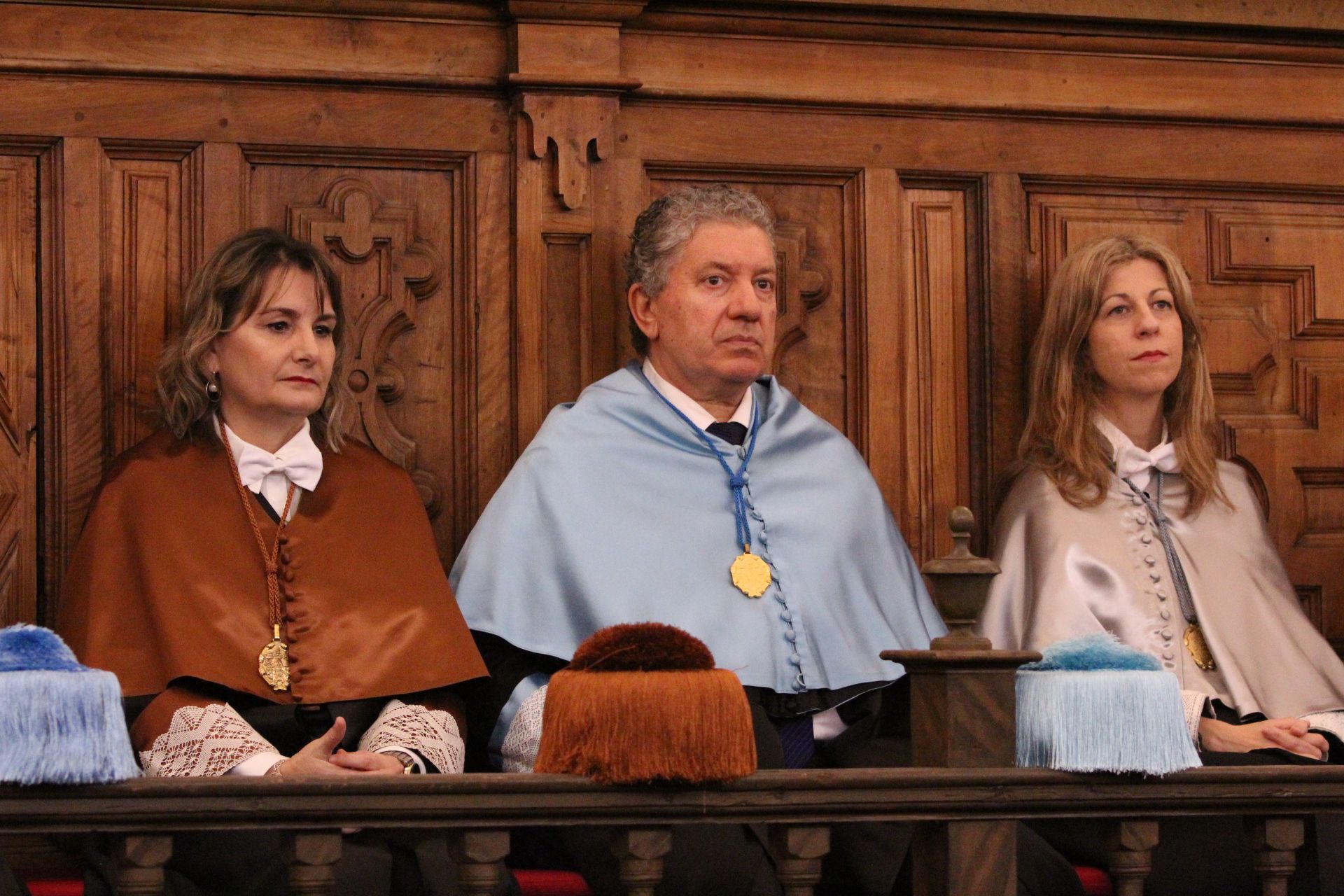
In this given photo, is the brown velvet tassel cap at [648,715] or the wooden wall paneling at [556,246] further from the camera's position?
the wooden wall paneling at [556,246]

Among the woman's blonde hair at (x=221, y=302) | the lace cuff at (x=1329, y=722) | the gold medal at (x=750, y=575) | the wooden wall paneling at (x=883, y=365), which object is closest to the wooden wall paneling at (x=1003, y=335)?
the wooden wall paneling at (x=883, y=365)

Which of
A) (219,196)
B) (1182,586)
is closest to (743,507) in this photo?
(1182,586)

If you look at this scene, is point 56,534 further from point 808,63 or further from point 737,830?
point 808,63

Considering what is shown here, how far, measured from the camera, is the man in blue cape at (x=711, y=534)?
377cm

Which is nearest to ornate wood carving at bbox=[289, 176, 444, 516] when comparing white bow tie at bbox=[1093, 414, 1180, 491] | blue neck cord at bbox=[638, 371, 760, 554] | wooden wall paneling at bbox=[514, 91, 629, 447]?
wooden wall paneling at bbox=[514, 91, 629, 447]

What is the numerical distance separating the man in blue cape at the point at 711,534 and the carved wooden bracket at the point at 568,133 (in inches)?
7.9

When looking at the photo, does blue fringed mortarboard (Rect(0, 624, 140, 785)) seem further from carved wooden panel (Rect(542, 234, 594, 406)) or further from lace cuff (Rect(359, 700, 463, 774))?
carved wooden panel (Rect(542, 234, 594, 406))

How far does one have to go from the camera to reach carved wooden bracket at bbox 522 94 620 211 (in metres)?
4.24

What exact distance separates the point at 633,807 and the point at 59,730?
874mm

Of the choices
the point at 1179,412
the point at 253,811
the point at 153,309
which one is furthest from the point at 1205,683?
the point at 153,309

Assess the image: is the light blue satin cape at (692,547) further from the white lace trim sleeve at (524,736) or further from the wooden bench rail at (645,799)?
the wooden bench rail at (645,799)

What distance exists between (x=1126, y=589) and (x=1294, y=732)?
474 mm

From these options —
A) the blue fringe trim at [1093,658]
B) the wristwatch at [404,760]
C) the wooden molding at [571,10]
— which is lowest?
the wristwatch at [404,760]

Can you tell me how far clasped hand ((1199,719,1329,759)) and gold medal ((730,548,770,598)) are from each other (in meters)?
0.99
